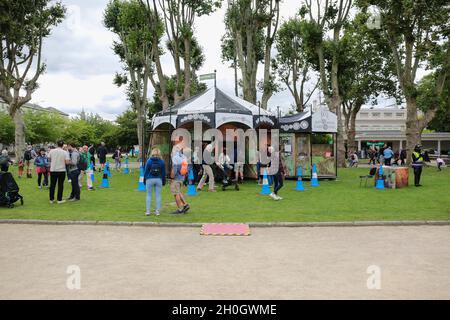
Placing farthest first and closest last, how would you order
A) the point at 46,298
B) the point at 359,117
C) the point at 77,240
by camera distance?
the point at 359,117, the point at 77,240, the point at 46,298

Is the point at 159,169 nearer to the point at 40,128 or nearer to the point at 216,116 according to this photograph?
the point at 216,116

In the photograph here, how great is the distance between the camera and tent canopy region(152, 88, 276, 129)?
17531mm

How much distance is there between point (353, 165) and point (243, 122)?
1904cm

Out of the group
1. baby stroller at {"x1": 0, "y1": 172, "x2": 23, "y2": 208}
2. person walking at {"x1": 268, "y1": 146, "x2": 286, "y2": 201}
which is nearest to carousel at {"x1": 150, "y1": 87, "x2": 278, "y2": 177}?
person walking at {"x1": 268, "y1": 146, "x2": 286, "y2": 201}

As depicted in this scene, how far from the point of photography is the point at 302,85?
40500 mm

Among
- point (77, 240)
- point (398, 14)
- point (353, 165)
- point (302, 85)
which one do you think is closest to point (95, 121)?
point (302, 85)

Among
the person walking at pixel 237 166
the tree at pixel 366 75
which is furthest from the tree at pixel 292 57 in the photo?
the person walking at pixel 237 166

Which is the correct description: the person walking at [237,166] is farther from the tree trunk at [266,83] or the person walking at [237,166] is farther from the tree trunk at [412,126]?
the tree trunk at [412,126]

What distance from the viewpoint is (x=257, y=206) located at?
11414 millimetres

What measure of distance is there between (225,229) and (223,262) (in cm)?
229

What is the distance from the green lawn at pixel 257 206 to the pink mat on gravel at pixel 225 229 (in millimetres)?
637

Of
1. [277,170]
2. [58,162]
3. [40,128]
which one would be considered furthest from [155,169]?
[40,128]

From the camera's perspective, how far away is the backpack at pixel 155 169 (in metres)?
9.45

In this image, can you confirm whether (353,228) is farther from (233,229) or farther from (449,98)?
(449,98)
